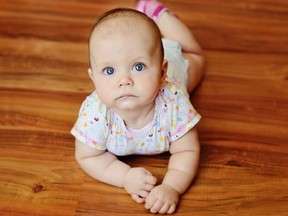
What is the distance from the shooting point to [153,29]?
0.86 meters

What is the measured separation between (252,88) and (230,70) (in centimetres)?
9

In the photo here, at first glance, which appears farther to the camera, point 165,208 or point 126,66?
point 165,208

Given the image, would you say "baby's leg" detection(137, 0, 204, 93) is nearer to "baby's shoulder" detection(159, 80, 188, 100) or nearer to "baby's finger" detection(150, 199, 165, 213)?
"baby's shoulder" detection(159, 80, 188, 100)

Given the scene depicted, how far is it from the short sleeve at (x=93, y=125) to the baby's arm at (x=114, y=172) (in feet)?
0.07

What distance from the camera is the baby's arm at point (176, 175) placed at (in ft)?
3.15

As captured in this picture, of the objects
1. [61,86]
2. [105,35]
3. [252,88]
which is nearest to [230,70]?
[252,88]

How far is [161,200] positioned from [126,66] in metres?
0.29

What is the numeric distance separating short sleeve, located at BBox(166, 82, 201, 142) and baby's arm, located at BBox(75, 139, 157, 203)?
4.2 inches

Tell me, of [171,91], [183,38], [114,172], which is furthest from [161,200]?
[183,38]

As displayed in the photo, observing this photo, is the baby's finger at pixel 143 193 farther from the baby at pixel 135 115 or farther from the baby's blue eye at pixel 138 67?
the baby's blue eye at pixel 138 67

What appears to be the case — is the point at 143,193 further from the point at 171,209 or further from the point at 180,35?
the point at 180,35

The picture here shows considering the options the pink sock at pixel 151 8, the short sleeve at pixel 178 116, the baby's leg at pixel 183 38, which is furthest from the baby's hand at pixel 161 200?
the pink sock at pixel 151 8

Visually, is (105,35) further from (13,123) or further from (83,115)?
(13,123)

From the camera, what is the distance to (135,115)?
95 cm
